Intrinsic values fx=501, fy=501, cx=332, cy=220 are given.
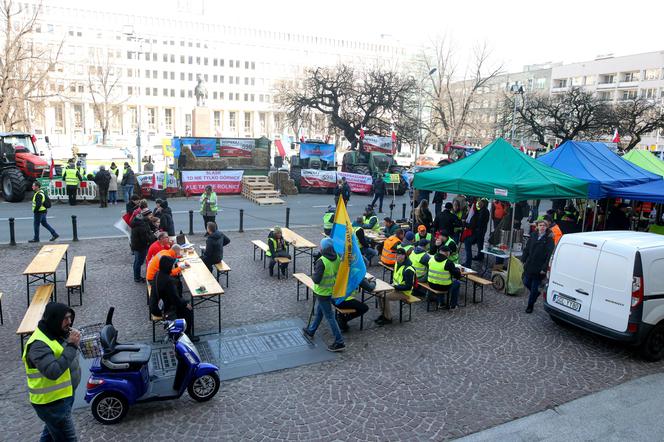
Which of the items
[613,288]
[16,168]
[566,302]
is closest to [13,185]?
[16,168]

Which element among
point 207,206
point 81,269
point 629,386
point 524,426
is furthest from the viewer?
point 207,206

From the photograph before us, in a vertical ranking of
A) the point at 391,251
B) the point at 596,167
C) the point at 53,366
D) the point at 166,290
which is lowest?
the point at 391,251

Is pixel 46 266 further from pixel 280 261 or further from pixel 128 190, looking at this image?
pixel 128 190

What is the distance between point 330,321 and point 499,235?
8116mm

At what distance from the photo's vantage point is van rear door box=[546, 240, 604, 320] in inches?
324

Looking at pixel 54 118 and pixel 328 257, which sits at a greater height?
pixel 54 118

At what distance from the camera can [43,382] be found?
447cm

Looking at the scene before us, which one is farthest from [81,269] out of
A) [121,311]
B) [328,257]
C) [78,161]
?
[78,161]

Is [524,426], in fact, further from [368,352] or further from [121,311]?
[121,311]

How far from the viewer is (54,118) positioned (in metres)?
94.7

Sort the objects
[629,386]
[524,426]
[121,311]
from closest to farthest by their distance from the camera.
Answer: [524,426]
[629,386]
[121,311]

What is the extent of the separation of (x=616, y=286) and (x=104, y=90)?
73.3 metres

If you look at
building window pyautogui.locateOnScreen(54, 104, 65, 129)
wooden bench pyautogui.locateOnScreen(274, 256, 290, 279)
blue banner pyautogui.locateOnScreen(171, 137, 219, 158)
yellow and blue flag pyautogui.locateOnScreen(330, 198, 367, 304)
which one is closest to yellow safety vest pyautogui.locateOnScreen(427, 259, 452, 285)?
yellow and blue flag pyautogui.locateOnScreen(330, 198, 367, 304)

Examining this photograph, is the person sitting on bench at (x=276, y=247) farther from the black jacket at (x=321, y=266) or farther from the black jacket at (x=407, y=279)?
the black jacket at (x=321, y=266)
